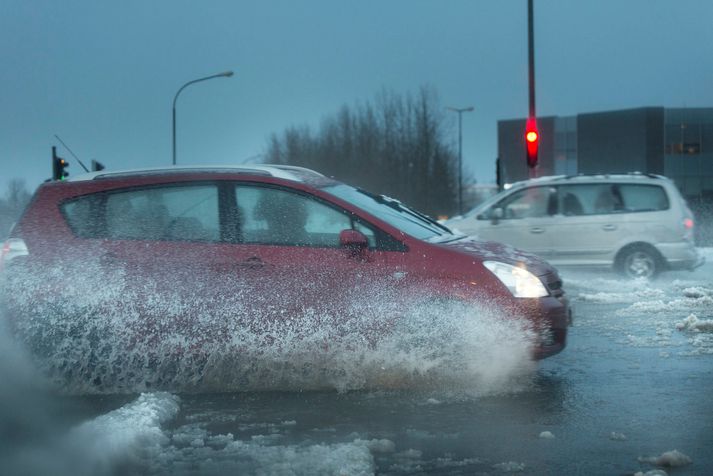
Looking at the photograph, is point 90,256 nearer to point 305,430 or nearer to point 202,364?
point 202,364

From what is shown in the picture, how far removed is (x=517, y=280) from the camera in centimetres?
641

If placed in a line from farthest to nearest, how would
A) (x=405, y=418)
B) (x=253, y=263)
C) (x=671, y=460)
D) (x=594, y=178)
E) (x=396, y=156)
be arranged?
(x=396, y=156) < (x=594, y=178) < (x=253, y=263) < (x=405, y=418) < (x=671, y=460)

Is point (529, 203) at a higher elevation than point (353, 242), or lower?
lower

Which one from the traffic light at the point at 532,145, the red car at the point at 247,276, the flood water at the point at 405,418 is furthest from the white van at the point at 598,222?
the red car at the point at 247,276

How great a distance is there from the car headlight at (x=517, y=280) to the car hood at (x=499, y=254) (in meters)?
0.06

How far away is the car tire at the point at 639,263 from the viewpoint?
14.4 meters

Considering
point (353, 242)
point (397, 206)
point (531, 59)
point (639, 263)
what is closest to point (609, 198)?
point (639, 263)

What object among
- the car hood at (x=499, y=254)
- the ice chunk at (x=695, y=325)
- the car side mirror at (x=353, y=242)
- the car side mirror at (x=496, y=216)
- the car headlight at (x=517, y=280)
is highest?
the car side mirror at (x=353, y=242)

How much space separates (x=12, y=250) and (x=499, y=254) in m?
3.58

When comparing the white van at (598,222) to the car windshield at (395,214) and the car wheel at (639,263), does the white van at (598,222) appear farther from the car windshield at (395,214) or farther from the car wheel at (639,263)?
the car windshield at (395,214)

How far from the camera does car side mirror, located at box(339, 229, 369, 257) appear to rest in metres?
6.36

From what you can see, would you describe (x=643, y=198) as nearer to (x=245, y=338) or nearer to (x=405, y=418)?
(x=245, y=338)

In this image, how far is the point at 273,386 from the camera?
6.45 meters

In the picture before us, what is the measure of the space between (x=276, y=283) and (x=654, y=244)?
9.62 metres
